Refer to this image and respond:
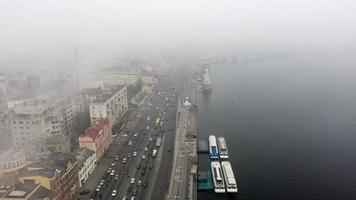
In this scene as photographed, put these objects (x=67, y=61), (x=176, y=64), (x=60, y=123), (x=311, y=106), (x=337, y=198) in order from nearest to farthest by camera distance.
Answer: (x=337, y=198) < (x=60, y=123) < (x=311, y=106) < (x=67, y=61) < (x=176, y=64)

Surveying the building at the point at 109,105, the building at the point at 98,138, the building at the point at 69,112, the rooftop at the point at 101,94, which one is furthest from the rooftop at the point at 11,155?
the rooftop at the point at 101,94

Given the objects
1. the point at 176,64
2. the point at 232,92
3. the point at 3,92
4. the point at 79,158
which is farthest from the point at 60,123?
the point at 176,64

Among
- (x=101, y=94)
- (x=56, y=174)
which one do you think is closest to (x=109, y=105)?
(x=101, y=94)

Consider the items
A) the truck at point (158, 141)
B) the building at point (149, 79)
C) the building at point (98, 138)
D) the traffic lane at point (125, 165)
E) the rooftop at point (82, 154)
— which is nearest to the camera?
the traffic lane at point (125, 165)

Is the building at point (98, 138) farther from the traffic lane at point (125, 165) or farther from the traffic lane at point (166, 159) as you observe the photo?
the traffic lane at point (166, 159)

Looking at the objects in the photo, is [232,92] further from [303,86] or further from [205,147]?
[205,147]
